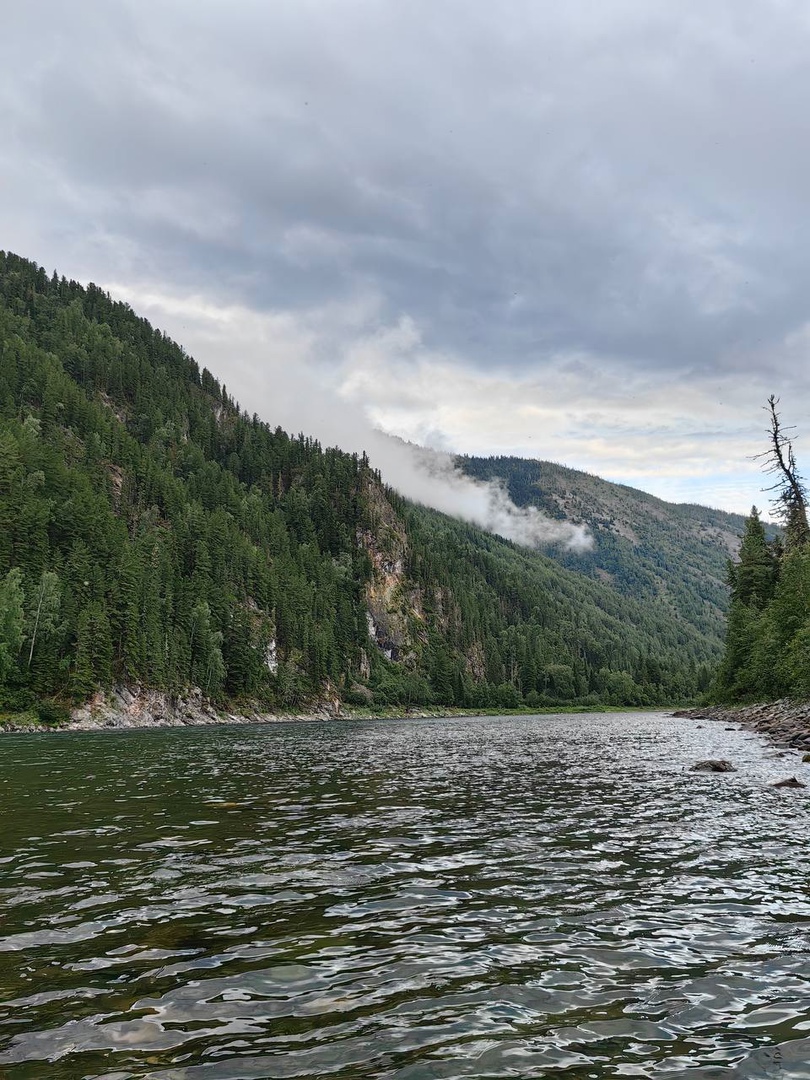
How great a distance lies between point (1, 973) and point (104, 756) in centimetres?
4734

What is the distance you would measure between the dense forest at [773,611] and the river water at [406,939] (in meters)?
59.7

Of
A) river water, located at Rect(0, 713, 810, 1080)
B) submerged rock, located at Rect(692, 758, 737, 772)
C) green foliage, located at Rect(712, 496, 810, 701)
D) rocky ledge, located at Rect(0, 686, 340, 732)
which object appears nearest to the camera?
river water, located at Rect(0, 713, 810, 1080)

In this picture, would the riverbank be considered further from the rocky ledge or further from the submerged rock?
the rocky ledge

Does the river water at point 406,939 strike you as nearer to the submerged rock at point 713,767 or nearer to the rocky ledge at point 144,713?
the submerged rock at point 713,767

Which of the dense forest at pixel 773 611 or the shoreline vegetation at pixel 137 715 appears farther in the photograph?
the shoreline vegetation at pixel 137 715

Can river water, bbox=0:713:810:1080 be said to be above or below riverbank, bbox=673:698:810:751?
above

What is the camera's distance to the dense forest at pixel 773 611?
80188 millimetres

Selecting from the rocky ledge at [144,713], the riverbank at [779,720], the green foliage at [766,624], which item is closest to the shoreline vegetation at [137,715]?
the rocky ledge at [144,713]

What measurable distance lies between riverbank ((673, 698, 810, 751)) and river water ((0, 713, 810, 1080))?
2796 centimetres

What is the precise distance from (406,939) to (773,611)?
90105 mm

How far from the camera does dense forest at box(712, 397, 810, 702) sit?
263 ft

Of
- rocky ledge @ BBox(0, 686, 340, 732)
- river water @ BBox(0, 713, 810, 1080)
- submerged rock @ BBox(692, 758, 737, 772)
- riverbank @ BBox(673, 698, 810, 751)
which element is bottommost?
rocky ledge @ BBox(0, 686, 340, 732)

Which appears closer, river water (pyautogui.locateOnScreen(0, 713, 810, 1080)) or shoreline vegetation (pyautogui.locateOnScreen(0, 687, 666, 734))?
river water (pyautogui.locateOnScreen(0, 713, 810, 1080))

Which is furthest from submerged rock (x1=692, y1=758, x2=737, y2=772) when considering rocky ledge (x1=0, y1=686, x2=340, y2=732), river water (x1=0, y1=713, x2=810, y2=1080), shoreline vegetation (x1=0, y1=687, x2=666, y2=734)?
rocky ledge (x1=0, y1=686, x2=340, y2=732)
